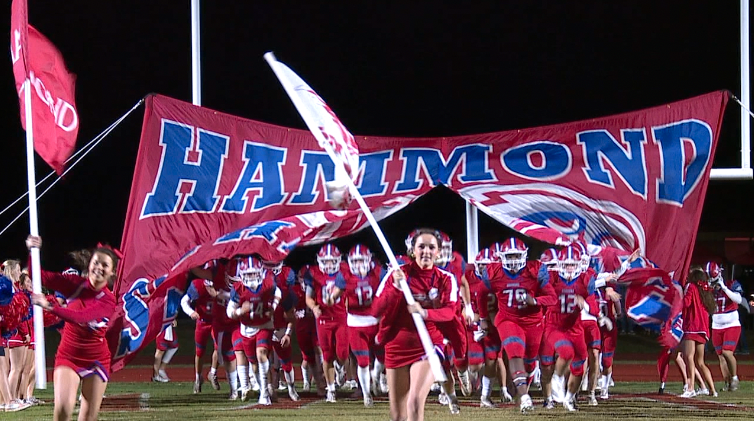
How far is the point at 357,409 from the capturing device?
11.0 metres

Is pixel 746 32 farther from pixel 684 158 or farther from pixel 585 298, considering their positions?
pixel 585 298

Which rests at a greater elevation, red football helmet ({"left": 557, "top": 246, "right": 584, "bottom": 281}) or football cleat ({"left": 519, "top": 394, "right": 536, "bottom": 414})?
red football helmet ({"left": 557, "top": 246, "right": 584, "bottom": 281})

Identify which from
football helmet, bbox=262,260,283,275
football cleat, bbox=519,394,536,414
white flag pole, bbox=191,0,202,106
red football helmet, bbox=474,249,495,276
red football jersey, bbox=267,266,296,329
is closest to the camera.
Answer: football cleat, bbox=519,394,536,414

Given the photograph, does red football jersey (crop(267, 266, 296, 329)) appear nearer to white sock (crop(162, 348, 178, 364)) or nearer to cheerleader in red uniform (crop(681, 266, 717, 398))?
white sock (crop(162, 348, 178, 364))

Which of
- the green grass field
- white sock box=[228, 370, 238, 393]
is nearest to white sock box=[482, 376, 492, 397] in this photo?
the green grass field

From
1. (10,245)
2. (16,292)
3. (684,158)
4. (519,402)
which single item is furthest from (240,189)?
(10,245)

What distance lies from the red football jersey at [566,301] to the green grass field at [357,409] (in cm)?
93

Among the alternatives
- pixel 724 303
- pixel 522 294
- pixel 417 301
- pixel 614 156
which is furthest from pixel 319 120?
pixel 724 303

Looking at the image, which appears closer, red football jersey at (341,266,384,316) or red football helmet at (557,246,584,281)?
red football helmet at (557,246,584,281)

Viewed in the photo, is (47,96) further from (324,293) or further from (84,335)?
(324,293)

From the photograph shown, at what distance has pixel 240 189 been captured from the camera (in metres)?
12.5

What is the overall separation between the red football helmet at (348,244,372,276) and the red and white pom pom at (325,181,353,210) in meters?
0.55

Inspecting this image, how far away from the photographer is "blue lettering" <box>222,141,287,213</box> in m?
12.4

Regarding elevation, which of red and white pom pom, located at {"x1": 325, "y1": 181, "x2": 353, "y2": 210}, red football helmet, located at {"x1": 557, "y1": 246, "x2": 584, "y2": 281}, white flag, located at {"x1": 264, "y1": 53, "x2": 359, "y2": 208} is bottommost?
red football helmet, located at {"x1": 557, "y1": 246, "x2": 584, "y2": 281}
